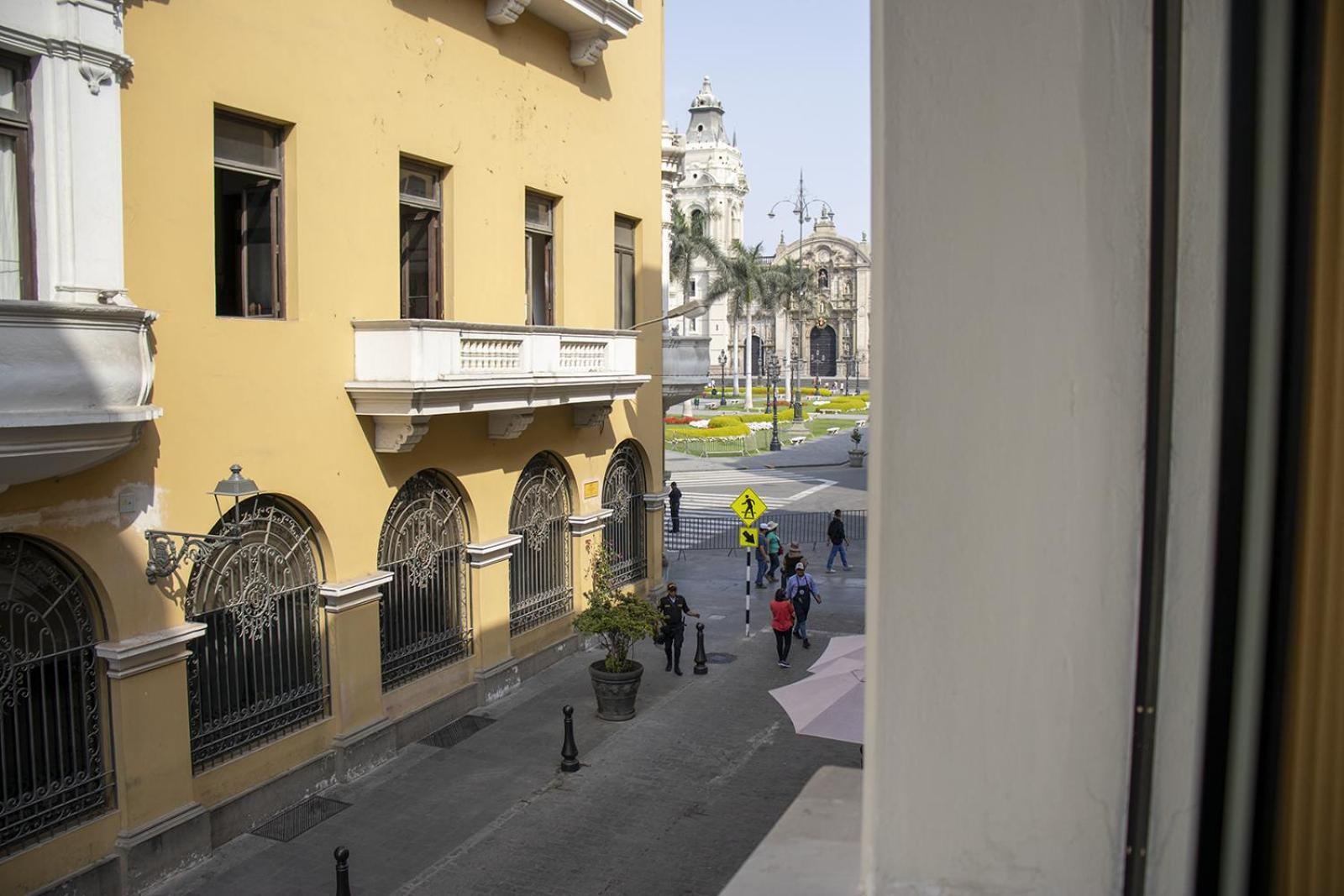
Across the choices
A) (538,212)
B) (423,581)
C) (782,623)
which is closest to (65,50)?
(423,581)

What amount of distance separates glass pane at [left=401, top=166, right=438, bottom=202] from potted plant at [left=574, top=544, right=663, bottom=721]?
5782mm

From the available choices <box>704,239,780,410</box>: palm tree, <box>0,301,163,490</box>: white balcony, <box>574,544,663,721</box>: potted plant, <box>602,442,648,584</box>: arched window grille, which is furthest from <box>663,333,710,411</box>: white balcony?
<box>704,239,780,410</box>: palm tree

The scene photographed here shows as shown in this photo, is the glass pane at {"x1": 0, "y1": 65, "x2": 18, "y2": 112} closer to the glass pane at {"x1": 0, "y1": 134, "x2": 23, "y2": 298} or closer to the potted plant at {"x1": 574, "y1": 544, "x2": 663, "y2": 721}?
the glass pane at {"x1": 0, "y1": 134, "x2": 23, "y2": 298}

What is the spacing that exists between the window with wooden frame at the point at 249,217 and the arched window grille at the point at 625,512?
8.07 m

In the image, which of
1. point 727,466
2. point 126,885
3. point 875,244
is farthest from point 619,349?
point 727,466

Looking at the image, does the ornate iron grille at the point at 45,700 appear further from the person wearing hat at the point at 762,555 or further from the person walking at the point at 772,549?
the person walking at the point at 772,549

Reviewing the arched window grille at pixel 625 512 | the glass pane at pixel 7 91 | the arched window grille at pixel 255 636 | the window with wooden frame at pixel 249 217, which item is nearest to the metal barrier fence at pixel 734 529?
the arched window grille at pixel 625 512

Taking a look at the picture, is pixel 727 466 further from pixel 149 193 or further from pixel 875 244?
pixel 875 244

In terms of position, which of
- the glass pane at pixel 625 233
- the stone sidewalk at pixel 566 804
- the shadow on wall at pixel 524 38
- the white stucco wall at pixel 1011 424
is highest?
the shadow on wall at pixel 524 38

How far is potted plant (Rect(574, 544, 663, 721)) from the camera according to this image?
14547 mm

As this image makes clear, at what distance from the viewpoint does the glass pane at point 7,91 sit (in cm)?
872

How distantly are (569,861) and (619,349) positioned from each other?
29.1 feet

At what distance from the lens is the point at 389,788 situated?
1253 centimetres

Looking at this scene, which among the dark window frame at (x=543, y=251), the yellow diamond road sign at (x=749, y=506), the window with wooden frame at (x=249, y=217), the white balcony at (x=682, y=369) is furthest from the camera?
the white balcony at (x=682, y=369)
